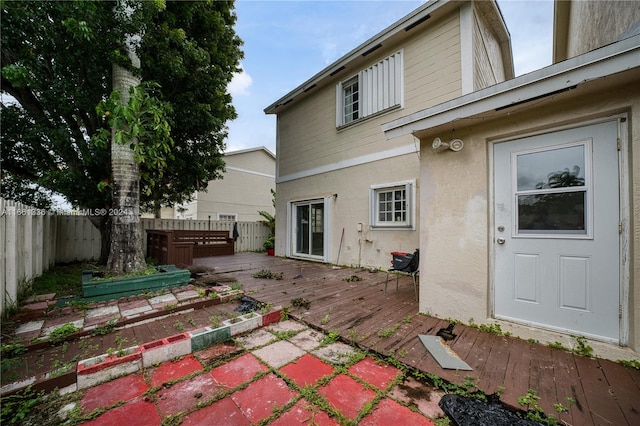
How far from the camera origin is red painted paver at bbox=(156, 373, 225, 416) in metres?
1.61

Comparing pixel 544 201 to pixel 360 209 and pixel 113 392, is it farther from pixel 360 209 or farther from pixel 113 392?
pixel 113 392

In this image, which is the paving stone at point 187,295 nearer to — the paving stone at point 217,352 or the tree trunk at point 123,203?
the tree trunk at point 123,203

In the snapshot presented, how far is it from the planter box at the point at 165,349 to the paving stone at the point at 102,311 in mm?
1587

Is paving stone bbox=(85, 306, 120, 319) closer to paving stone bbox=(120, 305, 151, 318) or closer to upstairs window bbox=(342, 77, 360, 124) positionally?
paving stone bbox=(120, 305, 151, 318)

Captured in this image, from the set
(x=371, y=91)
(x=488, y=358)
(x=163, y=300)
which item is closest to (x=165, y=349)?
(x=163, y=300)

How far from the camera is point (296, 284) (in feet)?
15.6

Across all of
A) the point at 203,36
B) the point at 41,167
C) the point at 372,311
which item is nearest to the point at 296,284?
the point at 372,311

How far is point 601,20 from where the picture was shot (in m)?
3.93

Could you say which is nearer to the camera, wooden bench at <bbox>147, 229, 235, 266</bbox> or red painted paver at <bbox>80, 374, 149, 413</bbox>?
red painted paver at <bbox>80, 374, 149, 413</bbox>

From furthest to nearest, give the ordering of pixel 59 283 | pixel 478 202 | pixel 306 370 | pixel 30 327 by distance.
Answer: pixel 59 283 → pixel 478 202 → pixel 30 327 → pixel 306 370

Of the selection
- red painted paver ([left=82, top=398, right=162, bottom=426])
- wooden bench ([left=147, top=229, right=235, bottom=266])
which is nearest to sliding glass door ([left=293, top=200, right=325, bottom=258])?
wooden bench ([left=147, top=229, right=235, bottom=266])

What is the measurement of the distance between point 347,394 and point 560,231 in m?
2.72

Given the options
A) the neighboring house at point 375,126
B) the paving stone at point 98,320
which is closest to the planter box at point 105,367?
the paving stone at point 98,320

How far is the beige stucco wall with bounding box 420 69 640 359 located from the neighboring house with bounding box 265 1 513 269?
0.28 m
